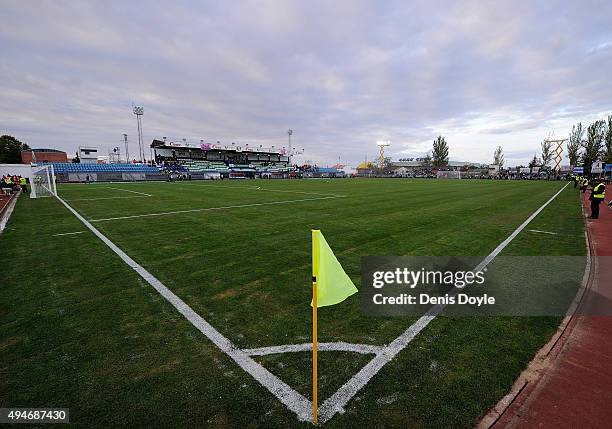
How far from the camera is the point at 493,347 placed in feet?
11.2

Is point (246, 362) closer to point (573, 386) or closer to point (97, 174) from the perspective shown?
point (573, 386)

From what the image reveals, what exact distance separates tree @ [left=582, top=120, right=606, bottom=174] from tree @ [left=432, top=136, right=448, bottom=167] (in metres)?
40.8

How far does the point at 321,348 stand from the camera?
11.3ft

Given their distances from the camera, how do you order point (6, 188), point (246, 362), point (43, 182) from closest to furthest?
point (246, 362)
point (6, 188)
point (43, 182)

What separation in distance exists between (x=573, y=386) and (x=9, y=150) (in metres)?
102

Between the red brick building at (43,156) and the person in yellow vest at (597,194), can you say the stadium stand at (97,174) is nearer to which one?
the red brick building at (43,156)

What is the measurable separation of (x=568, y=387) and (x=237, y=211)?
13044 mm

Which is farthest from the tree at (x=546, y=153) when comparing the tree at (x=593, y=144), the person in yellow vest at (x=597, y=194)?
the person in yellow vest at (x=597, y=194)

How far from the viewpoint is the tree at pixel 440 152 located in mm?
107000

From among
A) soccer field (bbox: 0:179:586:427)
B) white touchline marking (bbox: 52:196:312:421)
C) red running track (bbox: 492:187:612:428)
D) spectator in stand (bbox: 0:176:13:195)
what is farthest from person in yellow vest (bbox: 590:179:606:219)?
spectator in stand (bbox: 0:176:13:195)

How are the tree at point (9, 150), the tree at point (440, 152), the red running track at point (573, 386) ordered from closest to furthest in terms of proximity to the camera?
the red running track at point (573, 386) → the tree at point (9, 150) → the tree at point (440, 152)

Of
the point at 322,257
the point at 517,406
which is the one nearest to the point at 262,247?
the point at 322,257

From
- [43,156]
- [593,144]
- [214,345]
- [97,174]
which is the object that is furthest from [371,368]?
[43,156]

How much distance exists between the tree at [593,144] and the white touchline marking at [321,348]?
3547 inches
